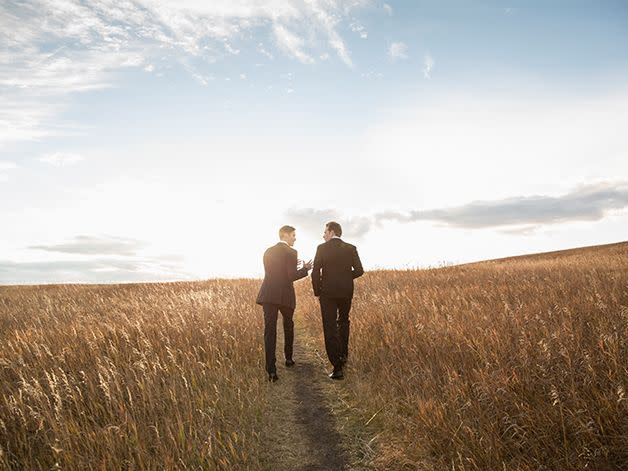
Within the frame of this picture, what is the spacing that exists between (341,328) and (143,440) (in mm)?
4031

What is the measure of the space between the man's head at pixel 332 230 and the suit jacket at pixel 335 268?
0.33ft

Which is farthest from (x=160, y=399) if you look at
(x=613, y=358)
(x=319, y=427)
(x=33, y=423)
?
(x=613, y=358)

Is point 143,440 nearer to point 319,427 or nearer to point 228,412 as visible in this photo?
point 228,412

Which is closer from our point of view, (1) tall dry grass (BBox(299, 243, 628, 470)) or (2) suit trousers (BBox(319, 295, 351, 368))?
(1) tall dry grass (BBox(299, 243, 628, 470))

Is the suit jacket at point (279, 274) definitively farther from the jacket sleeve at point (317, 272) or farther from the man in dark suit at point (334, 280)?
the man in dark suit at point (334, 280)

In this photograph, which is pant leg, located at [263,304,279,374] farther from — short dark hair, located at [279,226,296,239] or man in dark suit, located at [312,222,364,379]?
short dark hair, located at [279,226,296,239]

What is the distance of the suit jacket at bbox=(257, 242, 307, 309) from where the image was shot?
Result: 24.2 feet

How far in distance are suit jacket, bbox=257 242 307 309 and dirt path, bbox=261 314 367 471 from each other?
5.00 ft

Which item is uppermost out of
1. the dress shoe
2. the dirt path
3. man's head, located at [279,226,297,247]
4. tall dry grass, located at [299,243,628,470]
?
man's head, located at [279,226,297,247]

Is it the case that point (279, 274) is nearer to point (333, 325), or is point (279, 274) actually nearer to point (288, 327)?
point (288, 327)

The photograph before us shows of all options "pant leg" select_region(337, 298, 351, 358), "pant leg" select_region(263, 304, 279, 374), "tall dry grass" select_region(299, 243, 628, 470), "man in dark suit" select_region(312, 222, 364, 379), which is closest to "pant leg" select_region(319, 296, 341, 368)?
"man in dark suit" select_region(312, 222, 364, 379)

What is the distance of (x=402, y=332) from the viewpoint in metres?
7.91

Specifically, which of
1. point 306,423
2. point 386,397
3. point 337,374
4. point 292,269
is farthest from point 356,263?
point 306,423

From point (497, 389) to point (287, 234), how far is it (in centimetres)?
436
